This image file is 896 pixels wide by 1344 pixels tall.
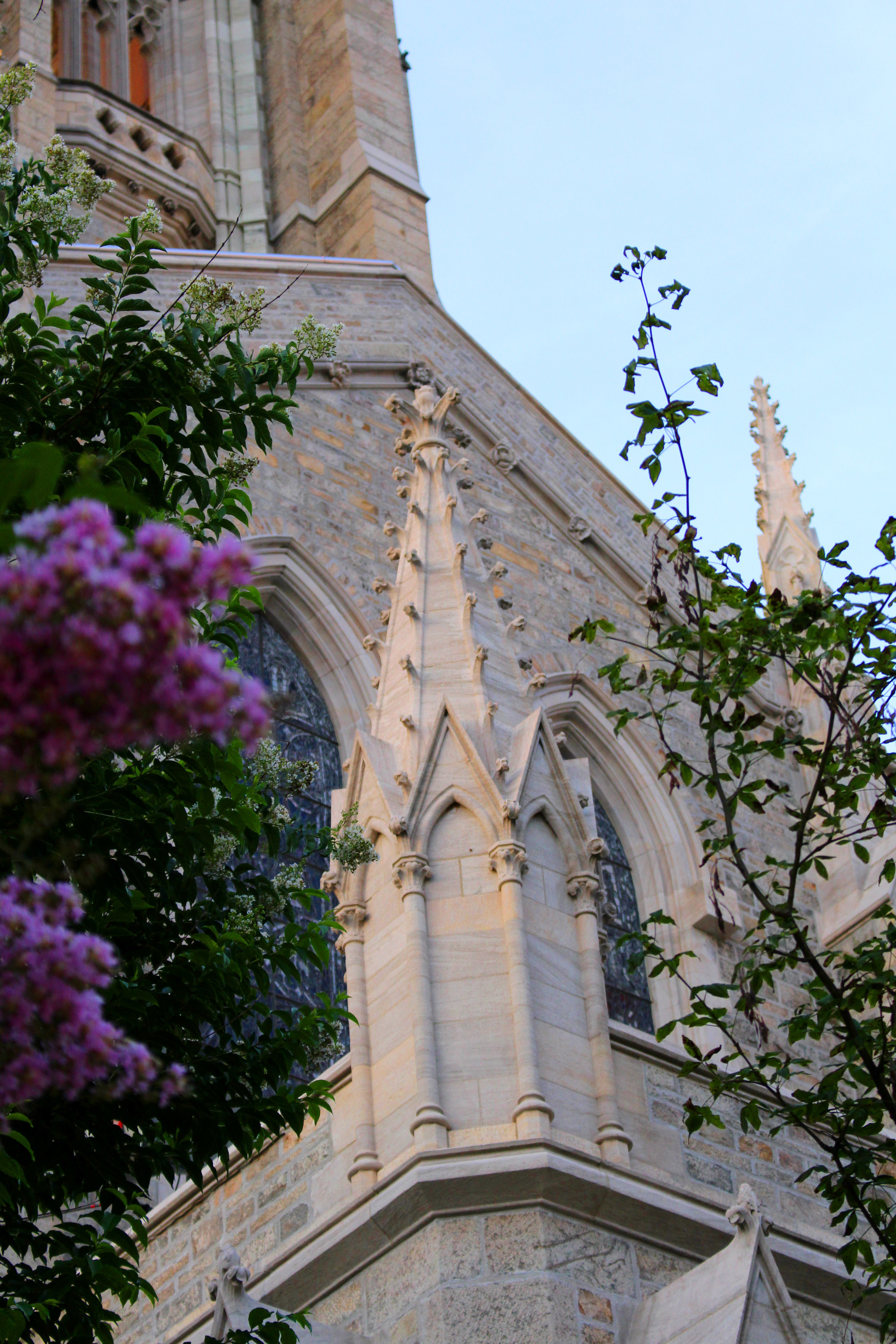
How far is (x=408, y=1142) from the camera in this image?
696 cm

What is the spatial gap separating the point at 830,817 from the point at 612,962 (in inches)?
240

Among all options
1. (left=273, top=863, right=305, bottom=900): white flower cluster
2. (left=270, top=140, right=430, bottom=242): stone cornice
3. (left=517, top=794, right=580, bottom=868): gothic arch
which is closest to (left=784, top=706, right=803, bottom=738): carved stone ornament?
(left=517, top=794, right=580, bottom=868): gothic arch

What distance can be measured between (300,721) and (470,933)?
5.34 metres

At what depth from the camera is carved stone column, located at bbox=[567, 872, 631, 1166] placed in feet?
23.4

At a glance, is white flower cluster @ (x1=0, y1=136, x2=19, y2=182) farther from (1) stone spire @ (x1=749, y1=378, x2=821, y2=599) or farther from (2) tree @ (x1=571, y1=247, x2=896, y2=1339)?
(1) stone spire @ (x1=749, y1=378, x2=821, y2=599)

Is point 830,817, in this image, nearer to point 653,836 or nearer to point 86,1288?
point 86,1288

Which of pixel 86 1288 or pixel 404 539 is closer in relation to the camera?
pixel 86 1288

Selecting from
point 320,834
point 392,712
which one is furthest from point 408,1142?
point 392,712

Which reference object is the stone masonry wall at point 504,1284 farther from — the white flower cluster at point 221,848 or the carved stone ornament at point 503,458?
the carved stone ornament at point 503,458

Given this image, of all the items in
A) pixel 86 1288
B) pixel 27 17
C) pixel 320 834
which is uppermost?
pixel 27 17

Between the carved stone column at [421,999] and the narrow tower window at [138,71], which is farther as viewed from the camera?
the narrow tower window at [138,71]

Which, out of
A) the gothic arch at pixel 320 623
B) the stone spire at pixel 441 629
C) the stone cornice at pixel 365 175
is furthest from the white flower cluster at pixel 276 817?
the stone cornice at pixel 365 175

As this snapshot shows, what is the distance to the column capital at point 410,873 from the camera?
25.2ft

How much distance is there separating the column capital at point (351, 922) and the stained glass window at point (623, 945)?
417 centimetres
